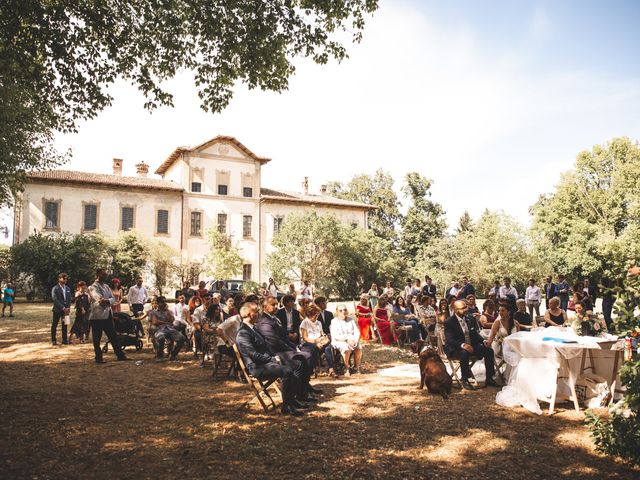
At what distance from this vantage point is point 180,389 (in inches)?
285

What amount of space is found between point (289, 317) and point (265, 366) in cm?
299

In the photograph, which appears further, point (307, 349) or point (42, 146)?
point (42, 146)

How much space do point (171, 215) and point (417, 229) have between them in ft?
91.1

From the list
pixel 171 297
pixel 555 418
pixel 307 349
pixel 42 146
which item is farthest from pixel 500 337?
pixel 171 297

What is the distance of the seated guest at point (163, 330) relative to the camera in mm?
9859

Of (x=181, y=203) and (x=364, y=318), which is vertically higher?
(x=181, y=203)

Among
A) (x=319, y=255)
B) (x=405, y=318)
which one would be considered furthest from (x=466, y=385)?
(x=319, y=255)

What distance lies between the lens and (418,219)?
50531 millimetres

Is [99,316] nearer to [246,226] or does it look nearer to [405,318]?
[405,318]

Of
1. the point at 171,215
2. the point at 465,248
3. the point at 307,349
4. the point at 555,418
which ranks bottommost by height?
the point at 555,418

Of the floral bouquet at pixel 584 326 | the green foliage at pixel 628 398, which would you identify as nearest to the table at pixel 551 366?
the green foliage at pixel 628 398

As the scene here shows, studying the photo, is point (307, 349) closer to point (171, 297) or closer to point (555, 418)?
point (555, 418)

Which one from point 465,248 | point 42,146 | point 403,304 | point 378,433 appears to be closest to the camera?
point 378,433

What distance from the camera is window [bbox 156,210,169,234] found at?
34.3 meters
